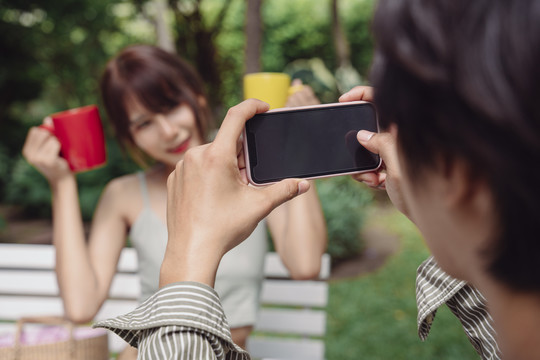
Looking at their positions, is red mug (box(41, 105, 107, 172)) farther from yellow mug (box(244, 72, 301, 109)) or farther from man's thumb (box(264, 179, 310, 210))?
man's thumb (box(264, 179, 310, 210))

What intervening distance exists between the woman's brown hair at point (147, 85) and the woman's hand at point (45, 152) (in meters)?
0.23

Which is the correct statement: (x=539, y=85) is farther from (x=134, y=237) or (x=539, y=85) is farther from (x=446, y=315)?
(x=446, y=315)

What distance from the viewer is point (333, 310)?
4.10 metres

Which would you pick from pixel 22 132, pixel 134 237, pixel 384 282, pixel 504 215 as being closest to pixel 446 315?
pixel 384 282

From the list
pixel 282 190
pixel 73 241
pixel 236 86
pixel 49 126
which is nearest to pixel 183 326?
pixel 282 190

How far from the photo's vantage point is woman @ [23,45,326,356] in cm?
190

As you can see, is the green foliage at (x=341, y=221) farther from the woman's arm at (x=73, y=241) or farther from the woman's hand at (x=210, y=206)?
the woman's hand at (x=210, y=206)

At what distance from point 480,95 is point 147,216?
164 cm

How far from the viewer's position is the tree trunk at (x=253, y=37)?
5625 millimetres

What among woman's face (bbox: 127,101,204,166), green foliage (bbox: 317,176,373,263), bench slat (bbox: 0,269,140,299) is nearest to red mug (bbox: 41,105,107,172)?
woman's face (bbox: 127,101,204,166)

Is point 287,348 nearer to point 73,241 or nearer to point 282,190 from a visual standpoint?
point 73,241

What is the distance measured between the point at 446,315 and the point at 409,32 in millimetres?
3698

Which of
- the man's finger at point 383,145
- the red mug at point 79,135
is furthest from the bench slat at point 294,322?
the man's finger at point 383,145

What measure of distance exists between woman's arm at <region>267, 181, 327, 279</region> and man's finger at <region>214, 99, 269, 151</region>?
847mm
